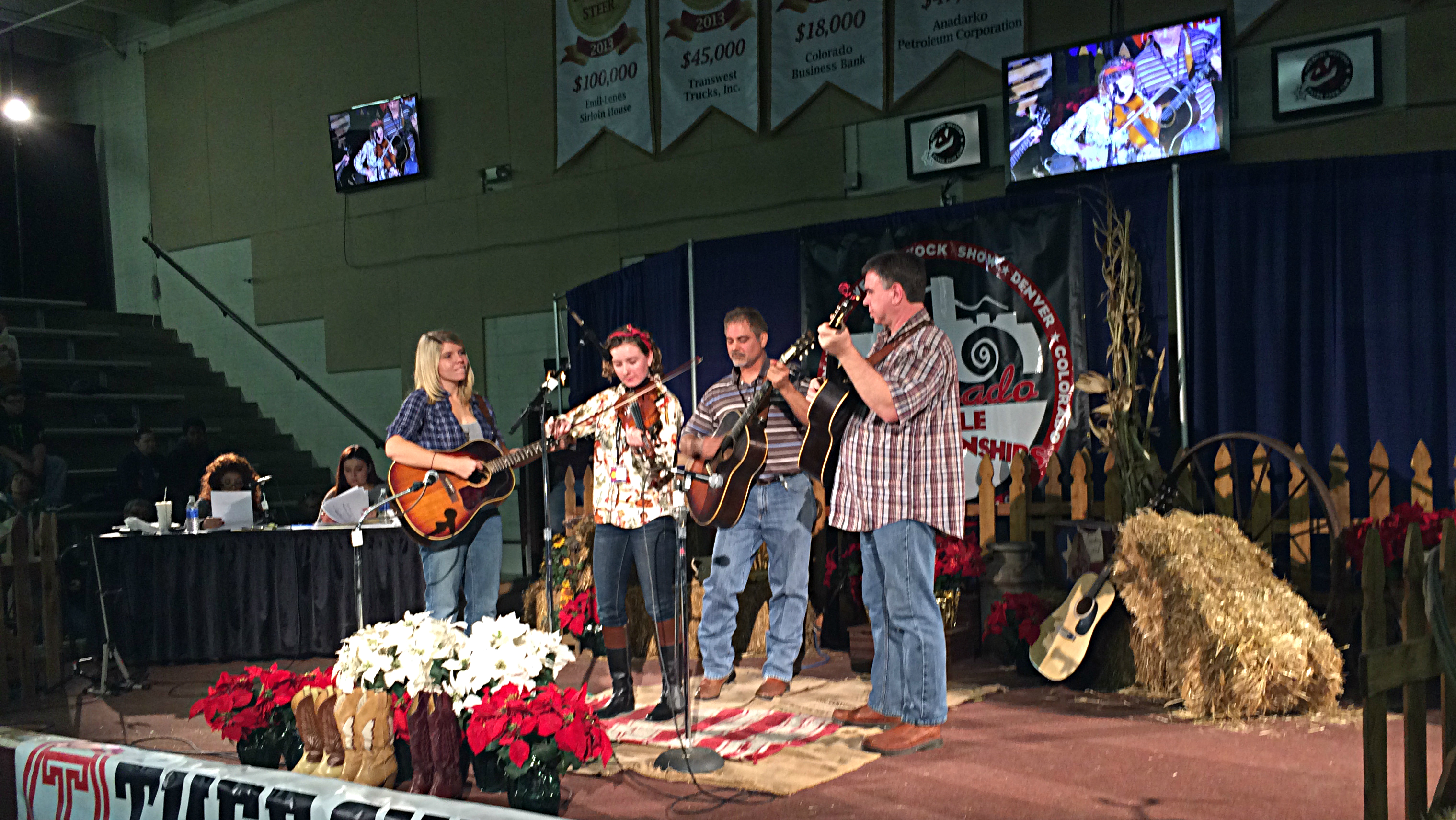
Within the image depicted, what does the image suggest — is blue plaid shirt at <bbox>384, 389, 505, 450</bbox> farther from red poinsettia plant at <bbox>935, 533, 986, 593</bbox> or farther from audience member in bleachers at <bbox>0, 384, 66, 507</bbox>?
audience member in bleachers at <bbox>0, 384, 66, 507</bbox>

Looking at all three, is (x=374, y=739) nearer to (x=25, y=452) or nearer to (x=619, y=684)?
(x=619, y=684)

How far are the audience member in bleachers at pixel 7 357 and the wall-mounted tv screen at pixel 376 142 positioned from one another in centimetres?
356

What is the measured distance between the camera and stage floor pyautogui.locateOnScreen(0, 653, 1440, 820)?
142 inches

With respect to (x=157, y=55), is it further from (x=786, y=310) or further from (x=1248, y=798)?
(x=1248, y=798)

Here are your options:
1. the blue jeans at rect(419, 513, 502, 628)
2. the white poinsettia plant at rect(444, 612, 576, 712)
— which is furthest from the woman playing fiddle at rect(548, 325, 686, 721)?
the white poinsettia plant at rect(444, 612, 576, 712)

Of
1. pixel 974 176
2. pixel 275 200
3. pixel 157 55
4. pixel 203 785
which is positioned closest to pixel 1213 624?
pixel 203 785

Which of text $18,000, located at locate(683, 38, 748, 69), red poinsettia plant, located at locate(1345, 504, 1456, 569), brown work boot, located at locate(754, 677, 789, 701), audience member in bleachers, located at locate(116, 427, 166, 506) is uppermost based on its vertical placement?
text $18,000, located at locate(683, 38, 748, 69)

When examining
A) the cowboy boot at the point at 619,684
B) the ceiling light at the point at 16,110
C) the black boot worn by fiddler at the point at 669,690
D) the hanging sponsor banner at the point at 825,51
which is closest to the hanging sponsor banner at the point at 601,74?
the hanging sponsor banner at the point at 825,51

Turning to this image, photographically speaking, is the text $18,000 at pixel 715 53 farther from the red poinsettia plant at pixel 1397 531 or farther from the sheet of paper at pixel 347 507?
the red poinsettia plant at pixel 1397 531

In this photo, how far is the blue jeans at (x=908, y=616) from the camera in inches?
160

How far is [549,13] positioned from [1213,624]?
888 cm

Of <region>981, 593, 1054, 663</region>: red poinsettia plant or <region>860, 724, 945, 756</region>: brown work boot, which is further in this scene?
<region>981, 593, 1054, 663</region>: red poinsettia plant

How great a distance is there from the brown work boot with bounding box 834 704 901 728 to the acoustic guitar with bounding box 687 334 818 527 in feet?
3.33

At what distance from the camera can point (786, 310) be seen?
830 cm
